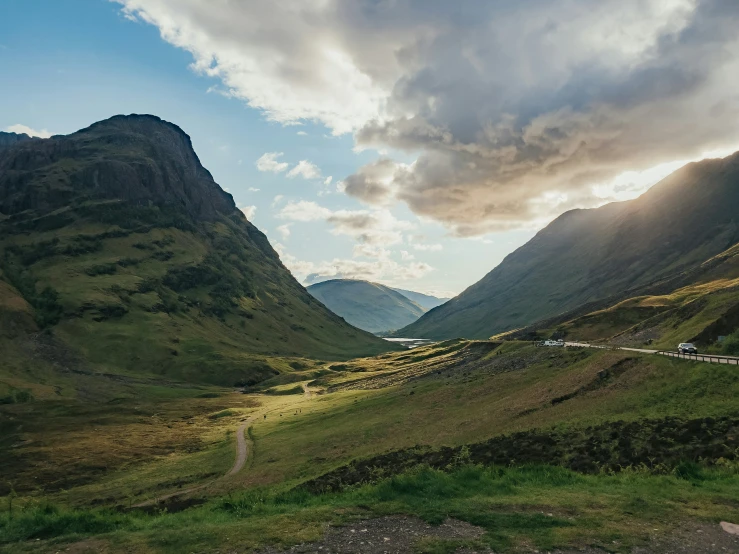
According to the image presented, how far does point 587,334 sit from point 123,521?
127232mm

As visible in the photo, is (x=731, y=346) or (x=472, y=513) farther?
(x=731, y=346)

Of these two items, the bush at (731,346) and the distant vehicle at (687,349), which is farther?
the distant vehicle at (687,349)

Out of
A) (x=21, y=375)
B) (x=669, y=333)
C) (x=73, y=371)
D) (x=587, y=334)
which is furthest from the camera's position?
(x=73, y=371)

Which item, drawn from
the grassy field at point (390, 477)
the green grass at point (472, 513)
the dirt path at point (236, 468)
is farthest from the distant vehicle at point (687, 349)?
the dirt path at point (236, 468)

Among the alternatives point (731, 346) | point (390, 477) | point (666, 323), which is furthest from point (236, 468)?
point (666, 323)

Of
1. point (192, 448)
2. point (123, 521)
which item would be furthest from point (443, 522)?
point (192, 448)

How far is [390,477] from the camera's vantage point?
108ft

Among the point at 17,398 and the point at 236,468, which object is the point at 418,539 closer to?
the point at 236,468

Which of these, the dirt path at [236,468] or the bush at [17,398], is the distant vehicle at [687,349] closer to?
the dirt path at [236,468]

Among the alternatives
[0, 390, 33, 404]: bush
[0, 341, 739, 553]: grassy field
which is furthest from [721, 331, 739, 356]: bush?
[0, 390, 33, 404]: bush

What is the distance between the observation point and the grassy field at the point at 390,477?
781 inches

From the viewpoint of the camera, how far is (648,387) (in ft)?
147

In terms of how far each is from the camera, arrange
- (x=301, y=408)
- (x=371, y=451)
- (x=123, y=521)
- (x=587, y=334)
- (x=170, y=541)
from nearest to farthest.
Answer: (x=170, y=541) → (x=123, y=521) → (x=371, y=451) → (x=301, y=408) → (x=587, y=334)

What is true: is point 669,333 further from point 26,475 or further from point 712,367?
point 26,475
